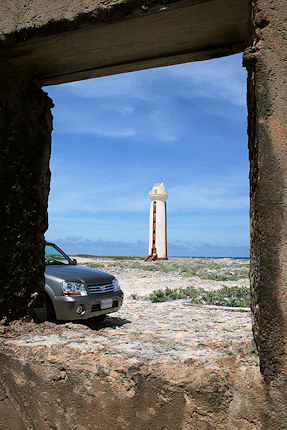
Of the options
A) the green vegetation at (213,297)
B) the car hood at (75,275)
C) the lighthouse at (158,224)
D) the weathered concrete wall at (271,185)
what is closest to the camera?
the weathered concrete wall at (271,185)

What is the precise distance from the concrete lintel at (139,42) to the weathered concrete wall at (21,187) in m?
0.27

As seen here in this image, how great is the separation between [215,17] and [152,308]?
8.29 metres

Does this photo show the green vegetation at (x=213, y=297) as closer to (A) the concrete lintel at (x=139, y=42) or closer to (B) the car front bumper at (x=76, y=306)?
(B) the car front bumper at (x=76, y=306)

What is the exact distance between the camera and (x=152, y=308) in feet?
30.9

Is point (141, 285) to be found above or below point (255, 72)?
below

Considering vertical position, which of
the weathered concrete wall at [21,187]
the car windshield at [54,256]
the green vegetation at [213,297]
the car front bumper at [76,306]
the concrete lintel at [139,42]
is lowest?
the green vegetation at [213,297]

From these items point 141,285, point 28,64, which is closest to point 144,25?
point 28,64

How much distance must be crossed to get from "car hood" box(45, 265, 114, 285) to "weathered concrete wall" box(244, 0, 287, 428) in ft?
14.8

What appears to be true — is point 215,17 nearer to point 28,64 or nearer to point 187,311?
point 28,64

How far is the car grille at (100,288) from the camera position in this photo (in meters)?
5.96

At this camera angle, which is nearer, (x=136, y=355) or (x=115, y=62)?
(x=136, y=355)

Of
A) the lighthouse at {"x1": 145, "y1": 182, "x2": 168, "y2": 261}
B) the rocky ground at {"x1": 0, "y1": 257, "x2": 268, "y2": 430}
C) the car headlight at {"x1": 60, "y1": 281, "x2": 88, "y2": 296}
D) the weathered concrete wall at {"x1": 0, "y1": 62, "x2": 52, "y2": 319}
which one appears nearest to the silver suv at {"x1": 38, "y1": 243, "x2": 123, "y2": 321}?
the car headlight at {"x1": 60, "y1": 281, "x2": 88, "y2": 296}

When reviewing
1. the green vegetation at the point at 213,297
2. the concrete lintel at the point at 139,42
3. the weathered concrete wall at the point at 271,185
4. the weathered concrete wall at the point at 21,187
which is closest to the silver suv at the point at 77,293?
the weathered concrete wall at the point at 21,187

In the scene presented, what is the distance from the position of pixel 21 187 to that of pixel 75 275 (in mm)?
3447
